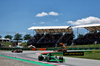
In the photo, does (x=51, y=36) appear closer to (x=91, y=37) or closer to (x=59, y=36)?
(x=59, y=36)

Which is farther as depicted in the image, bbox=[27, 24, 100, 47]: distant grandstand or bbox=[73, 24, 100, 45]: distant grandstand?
bbox=[27, 24, 100, 47]: distant grandstand

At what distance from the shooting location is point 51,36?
7388 centimetres

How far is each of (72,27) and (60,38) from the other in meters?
7.57

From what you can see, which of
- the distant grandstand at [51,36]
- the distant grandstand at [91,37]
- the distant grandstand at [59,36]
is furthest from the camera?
the distant grandstand at [51,36]

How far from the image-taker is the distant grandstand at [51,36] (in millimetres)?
68562

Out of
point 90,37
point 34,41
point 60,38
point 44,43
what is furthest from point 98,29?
point 34,41

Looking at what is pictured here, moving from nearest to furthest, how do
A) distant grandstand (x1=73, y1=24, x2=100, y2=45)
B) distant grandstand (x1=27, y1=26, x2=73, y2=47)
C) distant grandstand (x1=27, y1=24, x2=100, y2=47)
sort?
distant grandstand (x1=73, y1=24, x2=100, y2=45), distant grandstand (x1=27, y1=24, x2=100, y2=47), distant grandstand (x1=27, y1=26, x2=73, y2=47)

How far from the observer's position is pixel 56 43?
67250 mm

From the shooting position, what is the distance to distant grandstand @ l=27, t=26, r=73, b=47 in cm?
6856

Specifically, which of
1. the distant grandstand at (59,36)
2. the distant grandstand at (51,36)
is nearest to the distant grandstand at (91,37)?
the distant grandstand at (59,36)

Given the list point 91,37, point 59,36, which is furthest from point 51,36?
point 91,37

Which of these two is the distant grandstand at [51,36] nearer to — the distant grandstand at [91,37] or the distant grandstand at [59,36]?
the distant grandstand at [59,36]

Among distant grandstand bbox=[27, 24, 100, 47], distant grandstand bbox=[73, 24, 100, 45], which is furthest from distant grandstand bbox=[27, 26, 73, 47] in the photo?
distant grandstand bbox=[73, 24, 100, 45]

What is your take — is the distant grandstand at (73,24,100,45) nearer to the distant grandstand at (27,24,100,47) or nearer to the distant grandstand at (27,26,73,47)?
the distant grandstand at (27,24,100,47)
